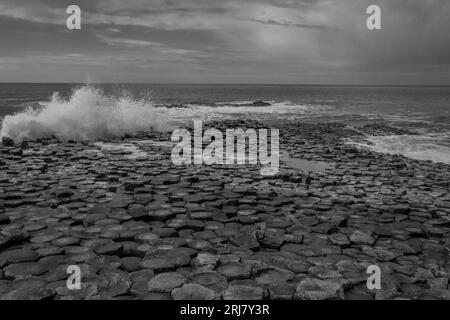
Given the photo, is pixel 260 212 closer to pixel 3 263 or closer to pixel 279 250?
pixel 279 250

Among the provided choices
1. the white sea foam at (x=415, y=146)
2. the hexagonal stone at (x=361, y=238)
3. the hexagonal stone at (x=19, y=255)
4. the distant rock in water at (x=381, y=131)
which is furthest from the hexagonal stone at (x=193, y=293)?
the distant rock in water at (x=381, y=131)

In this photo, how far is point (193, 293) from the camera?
367 cm

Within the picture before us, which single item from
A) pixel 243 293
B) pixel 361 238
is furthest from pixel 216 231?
pixel 361 238

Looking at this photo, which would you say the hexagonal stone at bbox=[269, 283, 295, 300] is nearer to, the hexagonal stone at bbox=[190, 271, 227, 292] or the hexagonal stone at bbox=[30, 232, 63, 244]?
the hexagonal stone at bbox=[190, 271, 227, 292]

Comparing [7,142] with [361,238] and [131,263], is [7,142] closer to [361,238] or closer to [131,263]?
[131,263]

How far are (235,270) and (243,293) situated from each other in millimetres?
470

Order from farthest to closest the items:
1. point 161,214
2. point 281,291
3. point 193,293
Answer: point 161,214 → point 281,291 → point 193,293

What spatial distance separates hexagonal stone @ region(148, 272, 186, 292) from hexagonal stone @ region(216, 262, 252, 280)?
1.47ft

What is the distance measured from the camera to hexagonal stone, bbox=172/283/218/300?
362cm

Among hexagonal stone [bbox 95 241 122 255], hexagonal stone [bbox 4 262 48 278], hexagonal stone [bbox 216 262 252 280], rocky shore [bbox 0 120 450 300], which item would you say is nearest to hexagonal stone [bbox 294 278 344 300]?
rocky shore [bbox 0 120 450 300]

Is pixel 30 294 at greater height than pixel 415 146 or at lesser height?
lesser

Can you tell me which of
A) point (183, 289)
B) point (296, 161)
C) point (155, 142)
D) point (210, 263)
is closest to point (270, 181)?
point (296, 161)

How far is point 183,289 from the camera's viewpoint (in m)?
3.73
